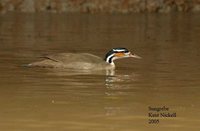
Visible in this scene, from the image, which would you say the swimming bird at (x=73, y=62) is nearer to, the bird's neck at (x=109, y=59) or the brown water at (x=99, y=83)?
the bird's neck at (x=109, y=59)

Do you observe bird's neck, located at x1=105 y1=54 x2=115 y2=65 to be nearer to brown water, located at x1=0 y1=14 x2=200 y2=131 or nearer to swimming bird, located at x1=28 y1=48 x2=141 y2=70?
swimming bird, located at x1=28 y1=48 x2=141 y2=70

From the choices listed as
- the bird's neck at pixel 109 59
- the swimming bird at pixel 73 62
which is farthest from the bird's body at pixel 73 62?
the bird's neck at pixel 109 59

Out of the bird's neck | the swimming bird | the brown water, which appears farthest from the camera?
the bird's neck

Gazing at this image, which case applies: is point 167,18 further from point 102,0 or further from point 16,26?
point 16,26

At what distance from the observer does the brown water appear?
381 inches

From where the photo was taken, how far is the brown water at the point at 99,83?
968cm

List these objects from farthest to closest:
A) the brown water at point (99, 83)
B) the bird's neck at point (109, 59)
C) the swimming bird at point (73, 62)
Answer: the bird's neck at point (109, 59) → the swimming bird at point (73, 62) → the brown water at point (99, 83)

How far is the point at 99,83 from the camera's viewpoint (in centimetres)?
1351

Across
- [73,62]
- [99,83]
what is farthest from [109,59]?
[99,83]

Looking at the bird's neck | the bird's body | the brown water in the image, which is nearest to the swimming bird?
the bird's body

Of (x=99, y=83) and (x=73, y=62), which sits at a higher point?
(x=73, y=62)

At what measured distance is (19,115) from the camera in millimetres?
9961

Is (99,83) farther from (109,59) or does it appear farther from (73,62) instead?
(109,59)

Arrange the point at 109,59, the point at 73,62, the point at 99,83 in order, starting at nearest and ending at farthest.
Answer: the point at 99,83 < the point at 73,62 < the point at 109,59
